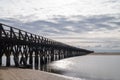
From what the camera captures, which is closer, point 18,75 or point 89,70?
point 18,75

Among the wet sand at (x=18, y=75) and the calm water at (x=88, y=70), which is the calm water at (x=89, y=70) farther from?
the wet sand at (x=18, y=75)

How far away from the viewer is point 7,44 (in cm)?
2706

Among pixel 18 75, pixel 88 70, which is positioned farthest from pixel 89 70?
pixel 18 75

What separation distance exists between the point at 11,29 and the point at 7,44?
5.41ft

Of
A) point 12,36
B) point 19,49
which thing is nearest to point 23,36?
point 19,49

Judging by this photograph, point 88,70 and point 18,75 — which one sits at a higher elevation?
point 18,75

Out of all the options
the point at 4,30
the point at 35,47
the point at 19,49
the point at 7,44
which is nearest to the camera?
the point at 4,30

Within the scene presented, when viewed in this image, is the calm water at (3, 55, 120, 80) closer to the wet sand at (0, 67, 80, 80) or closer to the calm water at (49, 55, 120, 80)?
the calm water at (49, 55, 120, 80)

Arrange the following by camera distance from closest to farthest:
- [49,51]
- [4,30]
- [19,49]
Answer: [4,30]
[19,49]
[49,51]

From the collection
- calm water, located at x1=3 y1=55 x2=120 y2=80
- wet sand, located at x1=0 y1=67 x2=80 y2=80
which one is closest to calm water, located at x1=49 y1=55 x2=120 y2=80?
calm water, located at x1=3 y1=55 x2=120 y2=80

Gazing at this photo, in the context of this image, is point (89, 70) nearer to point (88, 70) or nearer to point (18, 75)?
point (88, 70)

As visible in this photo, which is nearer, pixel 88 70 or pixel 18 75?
pixel 18 75

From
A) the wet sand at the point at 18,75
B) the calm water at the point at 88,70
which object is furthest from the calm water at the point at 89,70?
the wet sand at the point at 18,75

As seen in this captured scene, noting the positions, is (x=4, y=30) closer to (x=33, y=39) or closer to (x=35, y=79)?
(x=35, y=79)
